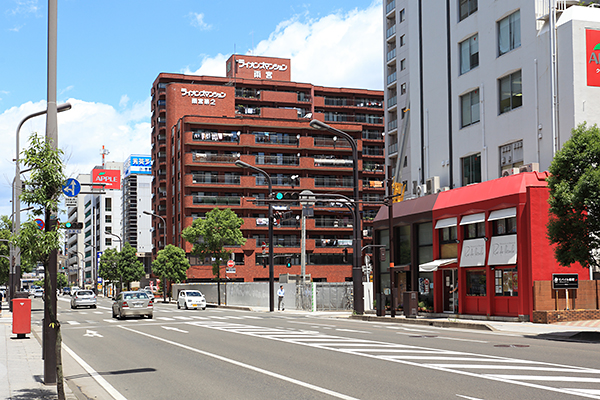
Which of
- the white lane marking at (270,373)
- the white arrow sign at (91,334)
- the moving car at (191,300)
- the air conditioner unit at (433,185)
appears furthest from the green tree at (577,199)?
the moving car at (191,300)

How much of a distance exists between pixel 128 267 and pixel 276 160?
27195 millimetres

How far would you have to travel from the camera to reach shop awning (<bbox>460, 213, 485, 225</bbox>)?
28906 mm

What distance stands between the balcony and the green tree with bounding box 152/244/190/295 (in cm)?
1954

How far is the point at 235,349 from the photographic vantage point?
55.4ft

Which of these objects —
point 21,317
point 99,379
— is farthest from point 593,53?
point 21,317

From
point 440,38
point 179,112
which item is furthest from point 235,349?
point 179,112

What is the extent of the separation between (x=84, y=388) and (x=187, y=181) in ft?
241

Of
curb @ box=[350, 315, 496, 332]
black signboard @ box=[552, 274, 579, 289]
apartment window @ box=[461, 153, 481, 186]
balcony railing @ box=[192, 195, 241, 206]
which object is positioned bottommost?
curb @ box=[350, 315, 496, 332]

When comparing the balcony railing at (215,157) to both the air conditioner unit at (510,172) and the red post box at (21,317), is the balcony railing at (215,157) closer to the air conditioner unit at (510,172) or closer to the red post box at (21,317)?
the air conditioner unit at (510,172)

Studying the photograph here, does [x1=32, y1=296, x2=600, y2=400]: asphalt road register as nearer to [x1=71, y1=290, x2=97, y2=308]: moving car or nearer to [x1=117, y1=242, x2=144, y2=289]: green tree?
[x1=71, y1=290, x2=97, y2=308]: moving car

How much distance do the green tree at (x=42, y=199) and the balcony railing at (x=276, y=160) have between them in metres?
76.7

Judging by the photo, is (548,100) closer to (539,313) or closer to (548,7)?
(548,7)

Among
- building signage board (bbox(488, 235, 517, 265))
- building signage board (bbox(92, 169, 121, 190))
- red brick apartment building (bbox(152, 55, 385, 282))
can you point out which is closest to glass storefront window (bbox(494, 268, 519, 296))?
building signage board (bbox(488, 235, 517, 265))

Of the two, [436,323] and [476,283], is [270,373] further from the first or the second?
[476,283]
